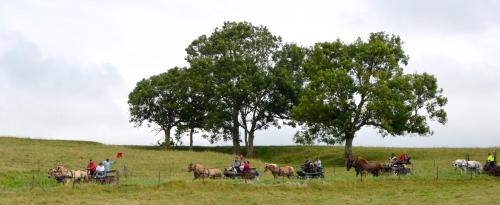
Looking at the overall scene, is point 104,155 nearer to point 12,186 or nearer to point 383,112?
point 12,186

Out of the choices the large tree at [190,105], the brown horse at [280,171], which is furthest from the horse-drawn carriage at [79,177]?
the large tree at [190,105]

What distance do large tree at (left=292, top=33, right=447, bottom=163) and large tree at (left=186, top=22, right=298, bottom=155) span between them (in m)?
8.94

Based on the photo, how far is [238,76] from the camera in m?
72.5

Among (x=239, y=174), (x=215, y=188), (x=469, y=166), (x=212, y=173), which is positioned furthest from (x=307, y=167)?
(x=469, y=166)

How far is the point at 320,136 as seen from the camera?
65062 millimetres

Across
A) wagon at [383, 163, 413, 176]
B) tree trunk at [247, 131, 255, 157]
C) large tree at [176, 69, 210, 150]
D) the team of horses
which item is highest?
large tree at [176, 69, 210, 150]

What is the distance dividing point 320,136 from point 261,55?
49.2 feet

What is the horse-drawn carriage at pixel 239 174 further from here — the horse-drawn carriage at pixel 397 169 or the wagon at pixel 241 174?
the horse-drawn carriage at pixel 397 169

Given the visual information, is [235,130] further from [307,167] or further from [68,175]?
[68,175]

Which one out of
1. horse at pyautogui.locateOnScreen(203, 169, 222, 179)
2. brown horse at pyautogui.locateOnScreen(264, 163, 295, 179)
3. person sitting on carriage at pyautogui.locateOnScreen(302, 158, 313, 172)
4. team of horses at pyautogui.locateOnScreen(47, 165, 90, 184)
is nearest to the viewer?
team of horses at pyautogui.locateOnScreen(47, 165, 90, 184)

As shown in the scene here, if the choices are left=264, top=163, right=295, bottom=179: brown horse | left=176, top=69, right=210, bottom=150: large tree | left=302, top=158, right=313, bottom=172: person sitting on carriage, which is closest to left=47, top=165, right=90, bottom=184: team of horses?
left=264, top=163, right=295, bottom=179: brown horse

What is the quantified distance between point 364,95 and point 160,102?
2925 cm

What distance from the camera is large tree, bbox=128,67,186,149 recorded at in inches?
3130

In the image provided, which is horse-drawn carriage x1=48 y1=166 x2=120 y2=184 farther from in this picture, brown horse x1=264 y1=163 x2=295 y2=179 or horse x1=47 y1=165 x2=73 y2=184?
brown horse x1=264 y1=163 x2=295 y2=179
